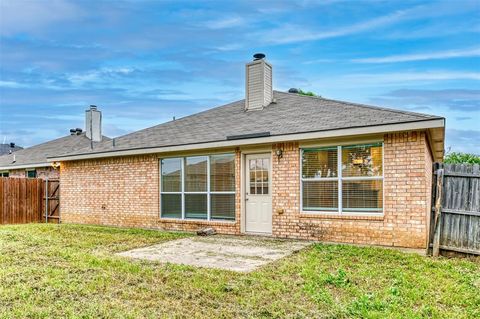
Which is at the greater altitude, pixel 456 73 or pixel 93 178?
pixel 456 73

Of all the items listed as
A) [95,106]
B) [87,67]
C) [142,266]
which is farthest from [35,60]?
[142,266]

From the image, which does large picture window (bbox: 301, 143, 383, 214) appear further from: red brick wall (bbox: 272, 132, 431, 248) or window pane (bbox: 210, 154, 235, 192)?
window pane (bbox: 210, 154, 235, 192)

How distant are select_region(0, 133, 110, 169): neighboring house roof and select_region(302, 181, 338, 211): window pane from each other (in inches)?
532

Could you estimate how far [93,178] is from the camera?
1380cm

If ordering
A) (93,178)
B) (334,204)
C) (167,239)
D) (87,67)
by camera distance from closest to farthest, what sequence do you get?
(334,204)
(167,239)
(93,178)
(87,67)

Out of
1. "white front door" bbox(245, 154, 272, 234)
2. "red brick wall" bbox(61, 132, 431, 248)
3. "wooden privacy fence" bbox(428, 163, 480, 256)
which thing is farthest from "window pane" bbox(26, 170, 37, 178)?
"wooden privacy fence" bbox(428, 163, 480, 256)

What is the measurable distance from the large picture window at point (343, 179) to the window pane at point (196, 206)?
321cm

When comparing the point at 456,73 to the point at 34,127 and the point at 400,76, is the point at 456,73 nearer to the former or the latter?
the point at 400,76

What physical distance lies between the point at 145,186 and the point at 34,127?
2447 centimetres

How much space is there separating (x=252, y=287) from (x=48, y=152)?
1881 centimetres

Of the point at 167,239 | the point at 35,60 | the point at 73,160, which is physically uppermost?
the point at 35,60

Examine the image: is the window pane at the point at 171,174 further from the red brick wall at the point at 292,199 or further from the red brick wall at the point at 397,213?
the red brick wall at the point at 397,213

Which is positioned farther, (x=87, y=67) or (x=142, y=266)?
(x=87, y=67)

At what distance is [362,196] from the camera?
8.38 meters
